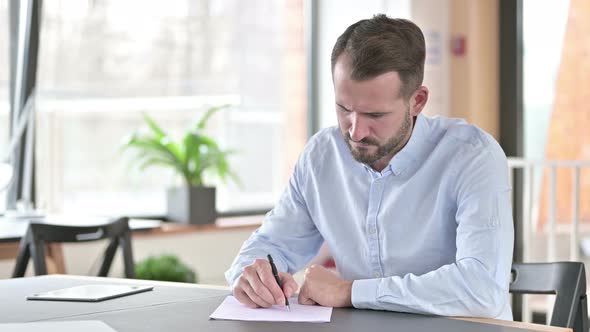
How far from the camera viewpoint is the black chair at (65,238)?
3076 millimetres

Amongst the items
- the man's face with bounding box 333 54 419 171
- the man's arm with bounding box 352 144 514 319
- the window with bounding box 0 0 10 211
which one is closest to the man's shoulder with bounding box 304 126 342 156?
the man's face with bounding box 333 54 419 171

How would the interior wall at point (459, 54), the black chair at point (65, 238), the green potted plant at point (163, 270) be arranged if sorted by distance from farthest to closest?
1. the interior wall at point (459, 54)
2. the green potted plant at point (163, 270)
3. the black chair at point (65, 238)

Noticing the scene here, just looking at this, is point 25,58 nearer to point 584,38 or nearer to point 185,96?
point 185,96

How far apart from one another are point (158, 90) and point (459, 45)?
170cm

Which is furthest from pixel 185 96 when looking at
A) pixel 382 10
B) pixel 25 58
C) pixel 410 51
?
pixel 410 51

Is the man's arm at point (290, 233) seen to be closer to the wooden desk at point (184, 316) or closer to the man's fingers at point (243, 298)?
the wooden desk at point (184, 316)

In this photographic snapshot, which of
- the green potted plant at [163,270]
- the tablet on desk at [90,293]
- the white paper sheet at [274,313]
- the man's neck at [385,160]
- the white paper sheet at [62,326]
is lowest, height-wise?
the green potted plant at [163,270]

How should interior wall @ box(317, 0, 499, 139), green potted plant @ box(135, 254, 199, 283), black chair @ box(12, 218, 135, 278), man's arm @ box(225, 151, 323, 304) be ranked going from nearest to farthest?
man's arm @ box(225, 151, 323, 304) < black chair @ box(12, 218, 135, 278) < green potted plant @ box(135, 254, 199, 283) < interior wall @ box(317, 0, 499, 139)

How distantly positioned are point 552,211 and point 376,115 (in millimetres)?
2693

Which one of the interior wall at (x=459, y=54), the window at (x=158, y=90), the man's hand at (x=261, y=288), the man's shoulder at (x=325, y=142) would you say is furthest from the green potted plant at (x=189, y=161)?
the man's hand at (x=261, y=288)

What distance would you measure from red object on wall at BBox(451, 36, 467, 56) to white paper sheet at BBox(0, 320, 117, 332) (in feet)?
12.1

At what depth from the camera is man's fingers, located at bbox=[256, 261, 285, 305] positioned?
1738mm

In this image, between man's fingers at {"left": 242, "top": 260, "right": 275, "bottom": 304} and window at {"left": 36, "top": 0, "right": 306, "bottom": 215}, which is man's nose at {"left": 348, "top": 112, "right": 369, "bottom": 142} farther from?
window at {"left": 36, "top": 0, "right": 306, "bottom": 215}

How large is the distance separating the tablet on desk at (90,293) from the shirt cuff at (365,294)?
1.66ft
